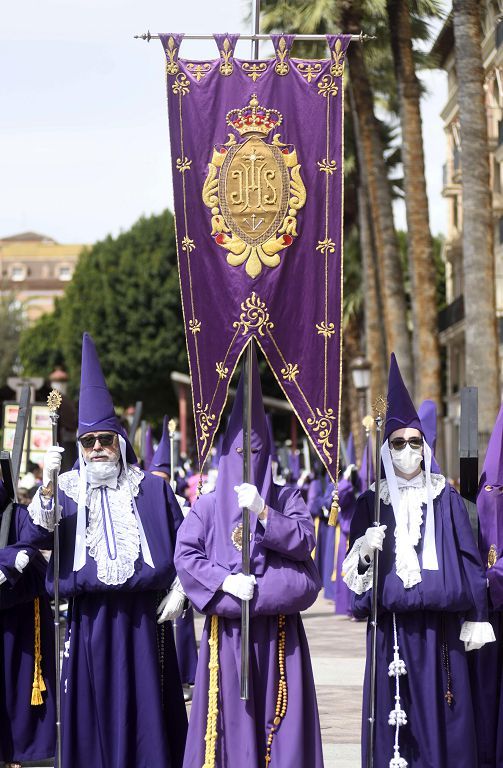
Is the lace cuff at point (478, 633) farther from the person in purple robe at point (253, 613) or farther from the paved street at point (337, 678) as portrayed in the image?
the paved street at point (337, 678)

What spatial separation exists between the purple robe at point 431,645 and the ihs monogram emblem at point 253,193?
1.47 metres

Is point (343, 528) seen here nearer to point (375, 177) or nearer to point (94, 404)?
point (375, 177)

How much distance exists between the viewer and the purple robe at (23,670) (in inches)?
360

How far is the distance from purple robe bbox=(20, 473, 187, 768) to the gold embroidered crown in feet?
6.93

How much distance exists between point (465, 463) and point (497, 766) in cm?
161

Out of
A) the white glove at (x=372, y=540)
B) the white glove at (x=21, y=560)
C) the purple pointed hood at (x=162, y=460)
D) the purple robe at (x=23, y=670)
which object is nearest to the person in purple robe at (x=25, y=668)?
the purple robe at (x=23, y=670)

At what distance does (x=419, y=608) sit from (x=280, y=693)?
818 millimetres

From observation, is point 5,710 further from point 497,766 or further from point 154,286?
point 154,286

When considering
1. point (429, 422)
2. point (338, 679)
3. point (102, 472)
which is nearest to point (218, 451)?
point (102, 472)

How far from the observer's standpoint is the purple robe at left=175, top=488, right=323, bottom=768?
7.59m

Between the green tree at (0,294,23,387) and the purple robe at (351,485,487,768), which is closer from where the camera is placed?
the purple robe at (351,485,487,768)

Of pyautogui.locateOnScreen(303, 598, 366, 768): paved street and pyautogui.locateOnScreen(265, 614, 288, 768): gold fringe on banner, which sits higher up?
pyautogui.locateOnScreen(265, 614, 288, 768): gold fringe on banner

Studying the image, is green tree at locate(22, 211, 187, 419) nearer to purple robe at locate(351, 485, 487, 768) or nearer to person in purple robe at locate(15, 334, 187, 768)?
person in purple robe at locate(15, 334, 187, 768)

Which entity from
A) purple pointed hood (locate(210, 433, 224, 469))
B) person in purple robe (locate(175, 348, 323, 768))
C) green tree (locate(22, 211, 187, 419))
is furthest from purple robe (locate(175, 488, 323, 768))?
green tree (locate(22, 211, 187, 419))
